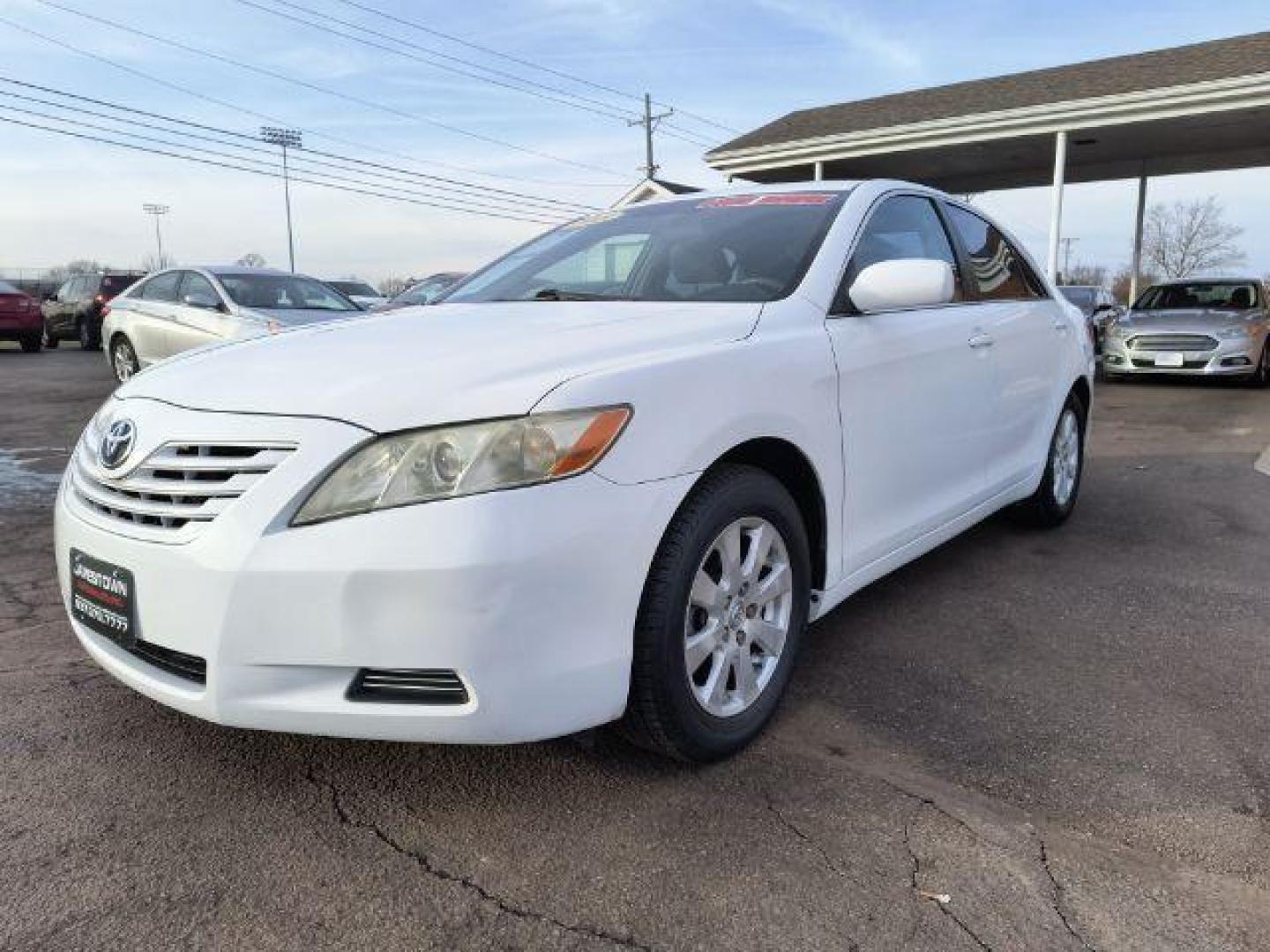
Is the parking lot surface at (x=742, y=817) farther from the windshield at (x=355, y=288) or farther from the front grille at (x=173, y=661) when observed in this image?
the windshield at (x=355, y=288)

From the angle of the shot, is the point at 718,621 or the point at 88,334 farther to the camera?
the point at 88,334

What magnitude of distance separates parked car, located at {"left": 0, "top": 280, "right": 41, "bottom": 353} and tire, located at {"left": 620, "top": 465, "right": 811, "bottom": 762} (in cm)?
1978

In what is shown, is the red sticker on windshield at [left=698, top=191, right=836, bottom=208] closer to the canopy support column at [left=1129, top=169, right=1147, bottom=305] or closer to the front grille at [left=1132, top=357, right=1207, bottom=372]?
the front grille at [left=1132, top=357, right=1207, bottom=372]

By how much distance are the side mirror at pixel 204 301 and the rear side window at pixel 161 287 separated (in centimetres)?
65

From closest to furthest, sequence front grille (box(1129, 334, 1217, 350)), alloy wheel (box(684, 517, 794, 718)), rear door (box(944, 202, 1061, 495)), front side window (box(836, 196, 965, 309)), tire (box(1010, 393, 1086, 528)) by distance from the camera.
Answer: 1. alloy wheel (box(684, 517, 794, 718))
2. front side window (box(836, 196, 965, 309))
3. rear door (box(944, 202, 1061, 495))
4. tire (box(1010, 393, 1086, 528))
5. front grille (box(1129, 334, 1217, 350))

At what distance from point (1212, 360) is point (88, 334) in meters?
19.7

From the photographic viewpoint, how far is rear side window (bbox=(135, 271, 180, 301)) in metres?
10.8

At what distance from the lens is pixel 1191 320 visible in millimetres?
12352

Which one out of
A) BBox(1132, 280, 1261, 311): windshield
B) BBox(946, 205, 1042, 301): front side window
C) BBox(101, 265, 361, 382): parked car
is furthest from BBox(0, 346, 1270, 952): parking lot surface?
BBox(1132, 280, 1261, 311): windshield

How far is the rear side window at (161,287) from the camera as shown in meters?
10.8

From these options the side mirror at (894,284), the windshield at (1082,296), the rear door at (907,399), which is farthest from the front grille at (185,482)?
the windshield at (1082,296)

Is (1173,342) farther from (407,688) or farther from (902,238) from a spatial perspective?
(407,688)

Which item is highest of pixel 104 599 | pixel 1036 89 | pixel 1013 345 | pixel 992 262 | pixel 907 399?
pixel 1036 89

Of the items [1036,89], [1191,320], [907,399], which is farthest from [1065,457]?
[1036,89]
